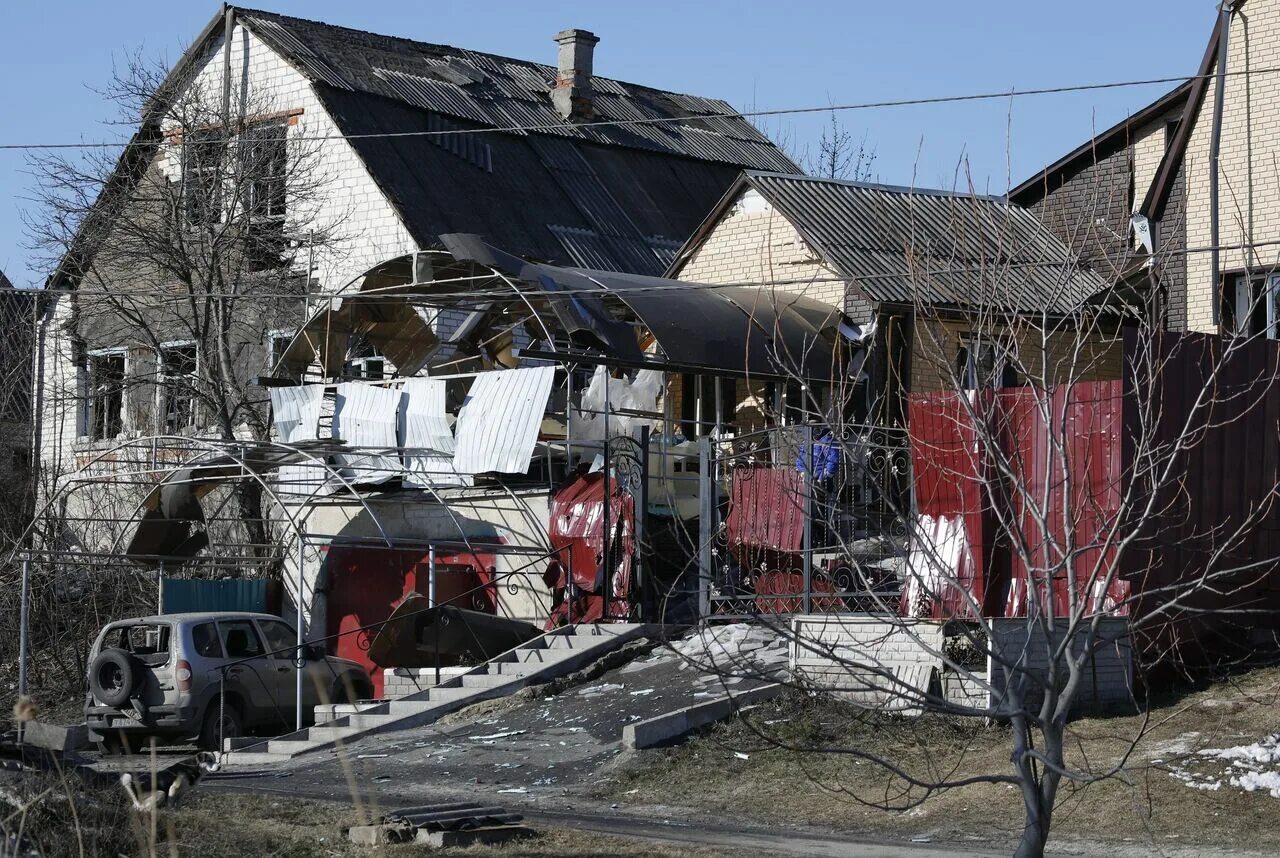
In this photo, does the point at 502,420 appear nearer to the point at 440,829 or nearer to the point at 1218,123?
the point at 1218,123

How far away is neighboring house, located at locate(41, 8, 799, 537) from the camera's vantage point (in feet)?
91.8

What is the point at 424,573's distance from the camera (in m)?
22.5

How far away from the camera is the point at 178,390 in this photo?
92.4 feet

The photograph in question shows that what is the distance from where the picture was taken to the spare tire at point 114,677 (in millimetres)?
17531

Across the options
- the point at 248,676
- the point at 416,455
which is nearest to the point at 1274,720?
the point at 248,676

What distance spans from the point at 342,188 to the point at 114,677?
12707mm

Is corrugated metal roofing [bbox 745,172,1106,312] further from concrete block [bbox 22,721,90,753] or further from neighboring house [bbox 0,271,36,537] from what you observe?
neighboring house [bbox 0,271,36,537]

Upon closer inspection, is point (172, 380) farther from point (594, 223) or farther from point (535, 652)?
point (535, 652)

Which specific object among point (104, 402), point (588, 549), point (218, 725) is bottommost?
point (218, 725)

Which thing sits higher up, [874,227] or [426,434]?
[874,227]

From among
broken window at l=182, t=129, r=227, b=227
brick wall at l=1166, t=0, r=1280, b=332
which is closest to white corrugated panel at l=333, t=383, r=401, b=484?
broken window at l=182, t=129, r=227, b=227

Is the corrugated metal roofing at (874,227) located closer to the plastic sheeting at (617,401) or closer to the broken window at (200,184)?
the plastic sheeting at (617,401)

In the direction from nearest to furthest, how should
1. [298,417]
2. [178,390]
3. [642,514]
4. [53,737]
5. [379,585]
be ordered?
[53,737] < [642,514] < [379,585] < [298,417] < [178,390]

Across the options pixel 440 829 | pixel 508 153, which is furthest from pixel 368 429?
pixel 440 829
